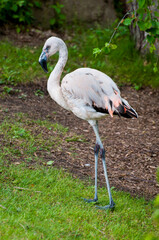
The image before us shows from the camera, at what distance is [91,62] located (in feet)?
26.5

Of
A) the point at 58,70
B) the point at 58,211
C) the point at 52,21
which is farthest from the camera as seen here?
the point at 52,21

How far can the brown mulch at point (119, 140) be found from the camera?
485cm

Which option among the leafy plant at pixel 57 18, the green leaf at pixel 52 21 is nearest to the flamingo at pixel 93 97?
the leafy plant at pixel 57 18

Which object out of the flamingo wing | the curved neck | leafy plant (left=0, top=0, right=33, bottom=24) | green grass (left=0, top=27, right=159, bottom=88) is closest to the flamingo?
the flamingo wing

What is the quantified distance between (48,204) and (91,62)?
15.6ft

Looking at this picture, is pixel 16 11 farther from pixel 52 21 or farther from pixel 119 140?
pixel 119 140

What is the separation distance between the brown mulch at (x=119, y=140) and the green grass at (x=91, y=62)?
10.6 inches

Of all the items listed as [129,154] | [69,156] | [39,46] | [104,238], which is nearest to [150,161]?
[129,154]

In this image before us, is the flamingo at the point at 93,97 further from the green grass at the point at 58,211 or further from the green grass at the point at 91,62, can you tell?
the green grass at the point at 91,62

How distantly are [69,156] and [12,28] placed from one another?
502 centimetres

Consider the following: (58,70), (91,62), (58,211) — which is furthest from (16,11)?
(58,211)

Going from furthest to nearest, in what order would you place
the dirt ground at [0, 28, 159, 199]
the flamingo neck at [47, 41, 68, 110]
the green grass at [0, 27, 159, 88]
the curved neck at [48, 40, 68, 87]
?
the green grass at [0, 27, 159, 88] → the dirt ground at [0, 28, 159, 199] → the curved neck at [48, 40, 68, 87] → the flamingo neck at [47, 41, 68, 110]

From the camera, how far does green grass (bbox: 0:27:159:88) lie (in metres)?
7.41

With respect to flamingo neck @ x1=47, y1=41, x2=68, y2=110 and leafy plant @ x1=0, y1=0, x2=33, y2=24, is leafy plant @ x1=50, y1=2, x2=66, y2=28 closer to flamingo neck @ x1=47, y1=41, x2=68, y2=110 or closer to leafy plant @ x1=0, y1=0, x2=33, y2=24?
leafy plant @ x1=0, y1=0, x2=33, y2=24
